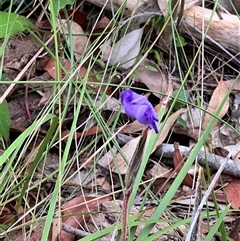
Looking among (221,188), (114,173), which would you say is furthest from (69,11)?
(221,188)

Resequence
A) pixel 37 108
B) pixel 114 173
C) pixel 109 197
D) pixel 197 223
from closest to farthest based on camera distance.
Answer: pixel 197 223, pixel 109 197, pixel 114 173, pixel 37 108

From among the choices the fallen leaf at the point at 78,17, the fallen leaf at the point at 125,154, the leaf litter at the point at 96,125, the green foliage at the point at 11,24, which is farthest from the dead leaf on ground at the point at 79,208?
the fallen leaf at the point at 78,17

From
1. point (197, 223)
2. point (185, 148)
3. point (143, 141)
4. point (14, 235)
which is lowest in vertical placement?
point (14, 235)

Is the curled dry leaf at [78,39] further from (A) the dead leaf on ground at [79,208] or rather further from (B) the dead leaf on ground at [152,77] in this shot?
(A) the dead leaf on ground at [79,208]

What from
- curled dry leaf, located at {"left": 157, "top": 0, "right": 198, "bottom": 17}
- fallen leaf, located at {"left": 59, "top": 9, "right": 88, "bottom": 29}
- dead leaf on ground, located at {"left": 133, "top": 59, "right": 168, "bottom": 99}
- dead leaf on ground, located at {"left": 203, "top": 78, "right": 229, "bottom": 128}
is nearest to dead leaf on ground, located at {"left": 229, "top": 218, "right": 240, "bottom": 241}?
dead leaf on ground, located at {"left": 203, "top": 78, "right": 229, "bottom": 128}

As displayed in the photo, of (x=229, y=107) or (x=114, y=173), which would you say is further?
(x=229, y=107)

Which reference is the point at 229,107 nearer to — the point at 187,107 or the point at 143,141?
the point at 187,107
